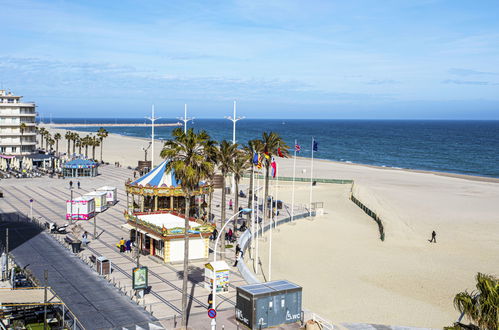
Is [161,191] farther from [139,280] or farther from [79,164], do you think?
[79,164]

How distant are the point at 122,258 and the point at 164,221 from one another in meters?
4.73

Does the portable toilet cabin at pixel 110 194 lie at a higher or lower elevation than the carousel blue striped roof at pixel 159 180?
lower

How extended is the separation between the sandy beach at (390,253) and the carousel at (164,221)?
5.32 metres

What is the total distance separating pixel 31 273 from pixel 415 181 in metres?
71.9

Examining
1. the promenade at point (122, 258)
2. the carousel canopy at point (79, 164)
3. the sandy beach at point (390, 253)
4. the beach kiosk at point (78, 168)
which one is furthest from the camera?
the beach kiosk at point (78, 168)

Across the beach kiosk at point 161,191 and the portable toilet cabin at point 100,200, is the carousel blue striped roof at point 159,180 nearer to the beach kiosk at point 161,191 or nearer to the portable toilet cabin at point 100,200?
the beach kiosk at point 161,191

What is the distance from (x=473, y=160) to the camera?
5103 inches

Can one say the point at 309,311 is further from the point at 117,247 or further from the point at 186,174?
the point at 117,247

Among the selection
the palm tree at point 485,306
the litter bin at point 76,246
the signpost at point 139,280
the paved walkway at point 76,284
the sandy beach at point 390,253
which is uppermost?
the palm tree at point 485,306

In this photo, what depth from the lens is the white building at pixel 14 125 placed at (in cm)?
9269

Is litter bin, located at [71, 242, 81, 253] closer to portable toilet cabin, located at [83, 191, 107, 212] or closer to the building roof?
the building roof

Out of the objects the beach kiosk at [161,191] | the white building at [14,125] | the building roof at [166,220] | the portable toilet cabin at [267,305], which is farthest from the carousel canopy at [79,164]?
the portable toilet cabin at [267,305]

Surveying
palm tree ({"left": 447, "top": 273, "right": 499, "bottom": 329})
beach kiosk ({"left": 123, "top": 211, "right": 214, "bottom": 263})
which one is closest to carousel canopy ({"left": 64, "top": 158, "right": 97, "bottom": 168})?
beach kiosk ({"left": 123, "top": 211, "right": 214, "bottom": 263})

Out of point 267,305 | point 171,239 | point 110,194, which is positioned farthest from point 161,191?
point 267,305
